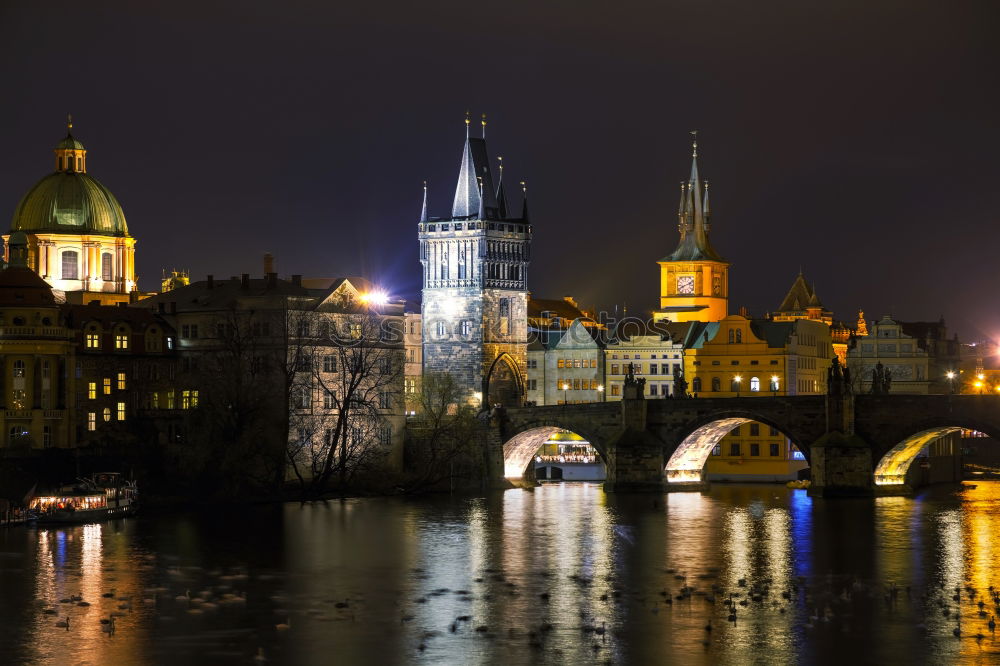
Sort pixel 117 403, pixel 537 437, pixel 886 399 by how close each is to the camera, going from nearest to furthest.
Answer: pixel 886 399, pixel 117 403, pixel 537 437

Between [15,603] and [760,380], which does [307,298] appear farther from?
[15,603]

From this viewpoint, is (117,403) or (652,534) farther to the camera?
(117,403)

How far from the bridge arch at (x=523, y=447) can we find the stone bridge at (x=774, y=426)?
0.44 ft

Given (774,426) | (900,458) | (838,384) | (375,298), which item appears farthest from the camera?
(375,298)

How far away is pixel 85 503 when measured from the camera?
331 ft

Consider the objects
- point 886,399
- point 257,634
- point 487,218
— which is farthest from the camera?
point 487,218

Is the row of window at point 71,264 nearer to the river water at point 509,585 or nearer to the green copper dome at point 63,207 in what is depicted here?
the green copper dome at point 63,207

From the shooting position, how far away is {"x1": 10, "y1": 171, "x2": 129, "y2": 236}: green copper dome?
5856 inches

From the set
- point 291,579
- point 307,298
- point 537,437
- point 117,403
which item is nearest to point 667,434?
point 537,437

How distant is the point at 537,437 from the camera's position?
131 meters

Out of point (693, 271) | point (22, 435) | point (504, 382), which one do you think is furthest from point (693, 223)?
point (22, 435)

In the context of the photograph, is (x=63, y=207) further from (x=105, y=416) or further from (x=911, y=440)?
(x=911, y=440)

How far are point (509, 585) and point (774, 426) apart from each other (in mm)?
38899

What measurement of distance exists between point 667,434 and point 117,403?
101 ft
